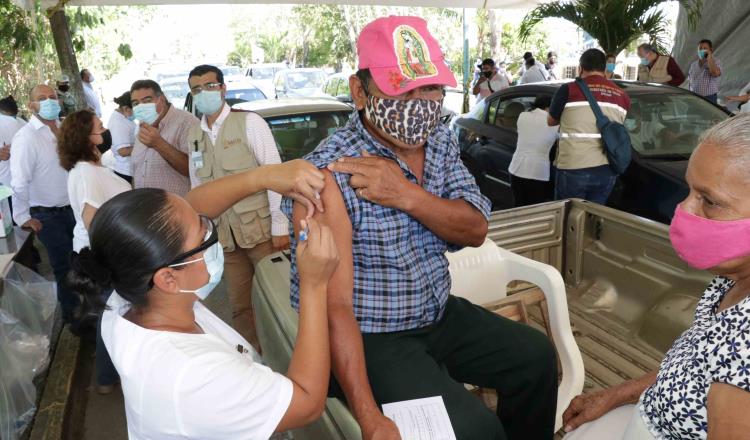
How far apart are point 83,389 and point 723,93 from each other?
9998 millimetres

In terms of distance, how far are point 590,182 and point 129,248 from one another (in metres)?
3.72

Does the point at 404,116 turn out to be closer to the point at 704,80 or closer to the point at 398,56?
the point at 398,56

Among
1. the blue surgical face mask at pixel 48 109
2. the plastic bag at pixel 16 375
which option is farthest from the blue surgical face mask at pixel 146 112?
the plastic bag at pixel 16 375

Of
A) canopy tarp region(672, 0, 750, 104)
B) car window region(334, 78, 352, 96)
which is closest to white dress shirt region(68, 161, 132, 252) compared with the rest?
canopy tarp region(672, 0, 750, 104)

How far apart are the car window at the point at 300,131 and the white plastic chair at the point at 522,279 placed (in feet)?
8.34

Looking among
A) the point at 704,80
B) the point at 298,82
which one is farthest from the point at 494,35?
the point at 704,80

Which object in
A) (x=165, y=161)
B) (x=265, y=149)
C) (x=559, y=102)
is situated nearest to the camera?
(x=265, y=149)

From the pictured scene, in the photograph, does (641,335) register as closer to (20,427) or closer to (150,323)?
(150,323)

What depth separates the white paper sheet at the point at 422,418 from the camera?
143 centimetres

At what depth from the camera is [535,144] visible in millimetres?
4645

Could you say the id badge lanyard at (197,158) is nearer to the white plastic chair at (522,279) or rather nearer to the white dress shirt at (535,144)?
the white plastic chair at (522,279)

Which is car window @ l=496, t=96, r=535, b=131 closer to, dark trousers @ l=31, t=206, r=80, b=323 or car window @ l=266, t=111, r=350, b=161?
car window @ l=266, t=111, r=350, b=161

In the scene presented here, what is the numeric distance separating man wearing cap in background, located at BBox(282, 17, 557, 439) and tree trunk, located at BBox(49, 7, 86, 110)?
650 centimetres

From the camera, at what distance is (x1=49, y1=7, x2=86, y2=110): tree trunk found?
261 inches
